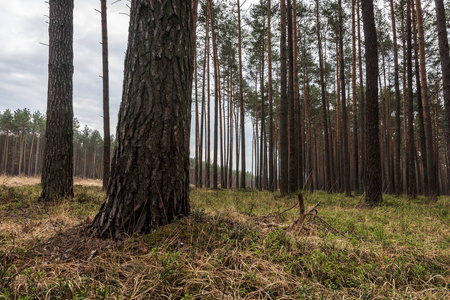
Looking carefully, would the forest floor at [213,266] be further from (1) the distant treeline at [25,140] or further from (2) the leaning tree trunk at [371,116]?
(1) the distant treeline at [25,140]

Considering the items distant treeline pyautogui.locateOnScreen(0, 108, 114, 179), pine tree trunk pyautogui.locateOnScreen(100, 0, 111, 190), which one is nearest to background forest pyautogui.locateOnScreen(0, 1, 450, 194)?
pine tree trunk pyautogui.locateOnScreen(100, 0, 111, 190)

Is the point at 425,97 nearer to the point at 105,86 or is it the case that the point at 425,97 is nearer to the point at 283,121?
the point at 283,121

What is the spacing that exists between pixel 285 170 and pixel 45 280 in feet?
27.5

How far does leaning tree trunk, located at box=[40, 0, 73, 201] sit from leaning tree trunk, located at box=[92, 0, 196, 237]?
12.1 feet

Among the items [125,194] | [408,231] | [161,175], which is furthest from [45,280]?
[408,231]

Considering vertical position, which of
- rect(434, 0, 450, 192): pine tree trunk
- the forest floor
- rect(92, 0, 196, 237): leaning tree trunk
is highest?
rect(434, 0, 450, 192): pine tree trunk

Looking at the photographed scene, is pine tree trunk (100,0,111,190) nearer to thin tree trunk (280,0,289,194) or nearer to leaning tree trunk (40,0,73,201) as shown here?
leaning tree trunk (40,0,73,201)

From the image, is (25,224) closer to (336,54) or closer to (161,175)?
(161,175)

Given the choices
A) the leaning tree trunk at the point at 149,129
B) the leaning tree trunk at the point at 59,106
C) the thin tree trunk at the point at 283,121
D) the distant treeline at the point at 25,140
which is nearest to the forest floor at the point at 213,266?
the leaning tree trunk at the point at 149,129

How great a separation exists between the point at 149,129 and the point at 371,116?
22.2ft

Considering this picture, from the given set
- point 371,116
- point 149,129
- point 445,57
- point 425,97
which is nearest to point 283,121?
point 371,116

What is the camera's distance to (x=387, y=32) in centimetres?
1454

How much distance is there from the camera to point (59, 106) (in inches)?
203

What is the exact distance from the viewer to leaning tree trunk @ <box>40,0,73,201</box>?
4992 mm
